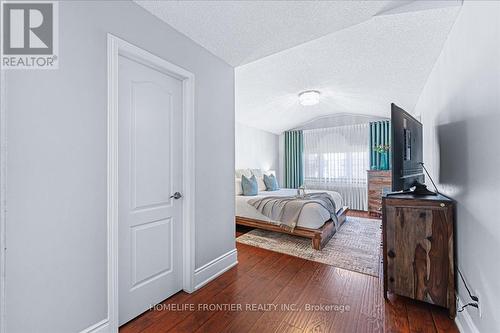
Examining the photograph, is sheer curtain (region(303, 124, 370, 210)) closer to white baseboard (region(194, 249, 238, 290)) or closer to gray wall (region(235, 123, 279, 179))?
gray wall (region(235, 123, 279, 179))

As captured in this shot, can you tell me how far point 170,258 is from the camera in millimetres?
2018

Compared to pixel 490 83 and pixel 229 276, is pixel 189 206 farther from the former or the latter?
pixel 490 83

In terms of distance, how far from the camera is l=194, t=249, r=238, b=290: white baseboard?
2152mm

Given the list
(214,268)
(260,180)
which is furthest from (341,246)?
(260,180)

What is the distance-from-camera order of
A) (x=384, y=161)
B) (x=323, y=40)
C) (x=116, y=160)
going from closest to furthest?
(x=116, y=160), (x=323, y=40), (x=384, y=161)

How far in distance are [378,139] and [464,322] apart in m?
4.69

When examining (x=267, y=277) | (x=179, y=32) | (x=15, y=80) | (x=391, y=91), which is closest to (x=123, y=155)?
(x=15, y=80)

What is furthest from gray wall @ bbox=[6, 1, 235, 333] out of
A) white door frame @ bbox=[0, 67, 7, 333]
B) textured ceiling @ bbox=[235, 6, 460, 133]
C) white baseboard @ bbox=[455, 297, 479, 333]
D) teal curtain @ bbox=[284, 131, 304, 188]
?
teal curtain @ bbox=[284, 131, 304, 188]

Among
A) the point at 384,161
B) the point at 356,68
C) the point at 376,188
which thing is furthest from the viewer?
the point at 384,161

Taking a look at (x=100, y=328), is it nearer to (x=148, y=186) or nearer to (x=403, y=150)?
(x=148, y=186)

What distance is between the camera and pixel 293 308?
72.2 inches

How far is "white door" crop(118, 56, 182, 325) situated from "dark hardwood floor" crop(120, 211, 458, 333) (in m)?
0.20

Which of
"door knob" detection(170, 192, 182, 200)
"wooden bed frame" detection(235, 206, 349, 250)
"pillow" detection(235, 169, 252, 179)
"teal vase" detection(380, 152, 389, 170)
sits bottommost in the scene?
"wooden bed frame" detection(235, 206, 349, 250)

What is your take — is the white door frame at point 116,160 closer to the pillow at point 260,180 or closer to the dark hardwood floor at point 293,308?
the dark hardwood floor at point 293,308
